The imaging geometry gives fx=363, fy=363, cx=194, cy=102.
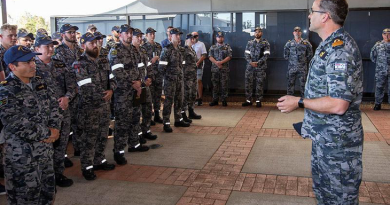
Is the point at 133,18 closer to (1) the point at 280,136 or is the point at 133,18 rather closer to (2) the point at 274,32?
(2) the point at 274,32

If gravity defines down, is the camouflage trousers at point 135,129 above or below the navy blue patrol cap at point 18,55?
below

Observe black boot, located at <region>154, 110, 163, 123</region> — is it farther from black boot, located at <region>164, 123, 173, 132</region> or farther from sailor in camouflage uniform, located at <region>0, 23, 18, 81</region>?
sailor in camouflage uniform, located at <region>0, 23, 18, 81</region>

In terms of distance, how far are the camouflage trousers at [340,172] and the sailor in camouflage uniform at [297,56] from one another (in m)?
7.73

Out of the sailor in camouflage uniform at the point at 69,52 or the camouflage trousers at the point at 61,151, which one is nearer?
the camouflage trousers at the point at 61,151

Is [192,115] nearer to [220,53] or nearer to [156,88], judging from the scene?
[156,88]

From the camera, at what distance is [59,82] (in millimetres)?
4887

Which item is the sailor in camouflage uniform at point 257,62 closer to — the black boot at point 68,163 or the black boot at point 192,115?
the black boot at point 192,115

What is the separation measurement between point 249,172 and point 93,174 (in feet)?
7.10

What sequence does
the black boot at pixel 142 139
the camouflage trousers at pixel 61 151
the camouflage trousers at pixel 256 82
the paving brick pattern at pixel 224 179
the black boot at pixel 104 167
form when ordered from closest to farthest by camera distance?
the paving brick pattern at pixel 224 179 → the camouflage trousers at pixel 61 151 → the black boot at pixel 104 167 → the black boot at pixel 142 139 → the camouflage trousers at pixel 256 82

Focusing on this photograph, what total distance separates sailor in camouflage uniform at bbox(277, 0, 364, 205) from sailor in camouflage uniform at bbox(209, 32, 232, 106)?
25.3 feet

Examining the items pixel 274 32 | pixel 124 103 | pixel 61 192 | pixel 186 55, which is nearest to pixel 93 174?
pixel 61 192

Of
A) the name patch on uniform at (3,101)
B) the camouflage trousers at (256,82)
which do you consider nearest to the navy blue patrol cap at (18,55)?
the name patch on uniform at (3,101)

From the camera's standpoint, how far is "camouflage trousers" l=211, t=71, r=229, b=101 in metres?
10.5

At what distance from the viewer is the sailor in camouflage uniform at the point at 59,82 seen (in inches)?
174
